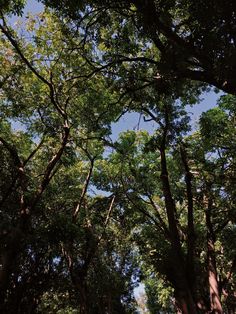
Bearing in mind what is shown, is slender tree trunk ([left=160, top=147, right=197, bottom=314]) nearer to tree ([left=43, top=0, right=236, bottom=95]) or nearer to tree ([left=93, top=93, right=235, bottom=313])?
tree ([left=93, top=93, right=235, bottom=313])

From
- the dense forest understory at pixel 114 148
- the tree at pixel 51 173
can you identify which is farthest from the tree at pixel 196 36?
the tree at pixel 51 173

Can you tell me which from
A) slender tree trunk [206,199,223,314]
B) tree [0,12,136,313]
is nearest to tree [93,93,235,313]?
slender tree trunk [206,199,223,314]

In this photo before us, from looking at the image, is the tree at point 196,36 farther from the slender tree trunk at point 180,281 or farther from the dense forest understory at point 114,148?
the slender tree trunk at point 180,281

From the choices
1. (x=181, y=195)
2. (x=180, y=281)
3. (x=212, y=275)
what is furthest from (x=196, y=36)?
(x=212, y=275)

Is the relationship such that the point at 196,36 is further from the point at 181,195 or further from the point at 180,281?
the point at 181,195

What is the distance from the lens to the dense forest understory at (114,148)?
7.54 metres

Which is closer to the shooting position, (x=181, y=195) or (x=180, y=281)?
(x=180, y=281)

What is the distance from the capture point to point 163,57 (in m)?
7.21

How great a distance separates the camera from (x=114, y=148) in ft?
52.4

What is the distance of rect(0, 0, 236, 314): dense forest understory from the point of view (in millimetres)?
7535

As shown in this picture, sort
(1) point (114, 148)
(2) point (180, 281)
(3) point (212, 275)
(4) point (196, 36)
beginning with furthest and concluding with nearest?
(1) point (114, 148) → (3) point (212, 275) → (2) point (180, 281) → (4) point (196, 36)

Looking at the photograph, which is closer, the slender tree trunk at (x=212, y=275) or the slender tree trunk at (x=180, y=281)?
the slender tree trunk at (x=180, y=281)

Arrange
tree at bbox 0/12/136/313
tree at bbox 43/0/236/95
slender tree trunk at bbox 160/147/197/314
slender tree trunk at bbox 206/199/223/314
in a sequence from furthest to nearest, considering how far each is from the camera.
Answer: slender tree trunk at bbox 206/199/223/314 → tree at bbox 0/12/136/313 → slender tree trunk at bbox 160/147/197/314 → tree at bbox 43/0/236/95

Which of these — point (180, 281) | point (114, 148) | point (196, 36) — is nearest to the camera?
point (196, 36)
